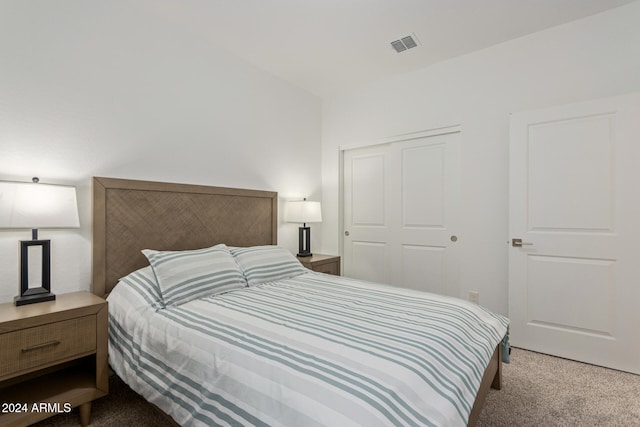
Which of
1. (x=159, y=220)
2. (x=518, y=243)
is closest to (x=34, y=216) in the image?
(x=159, y=220)

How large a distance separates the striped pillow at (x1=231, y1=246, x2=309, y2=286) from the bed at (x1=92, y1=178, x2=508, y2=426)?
0.03 feet

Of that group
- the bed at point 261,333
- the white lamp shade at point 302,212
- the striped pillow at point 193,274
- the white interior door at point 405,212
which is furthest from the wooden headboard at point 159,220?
the white interior door at point 405,212

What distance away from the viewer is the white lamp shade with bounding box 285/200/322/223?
11.1 ft

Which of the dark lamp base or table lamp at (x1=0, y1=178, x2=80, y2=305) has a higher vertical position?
table lamp at (x1=0, y1=178, x2=80, y2=305)

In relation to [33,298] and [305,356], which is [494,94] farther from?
[33,298]

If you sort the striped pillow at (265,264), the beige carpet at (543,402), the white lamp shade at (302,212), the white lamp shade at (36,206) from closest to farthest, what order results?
the white lamp shade at (36,206) → the beige carpet at (543,402) → the striped pillow at (265,264) → the white lamp shade at (302,212)

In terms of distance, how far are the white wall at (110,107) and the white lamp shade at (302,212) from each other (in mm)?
395

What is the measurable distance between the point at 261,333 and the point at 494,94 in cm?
286

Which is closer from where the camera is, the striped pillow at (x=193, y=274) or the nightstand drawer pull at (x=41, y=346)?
the nightstand drawer pull at (x=41, y=346)

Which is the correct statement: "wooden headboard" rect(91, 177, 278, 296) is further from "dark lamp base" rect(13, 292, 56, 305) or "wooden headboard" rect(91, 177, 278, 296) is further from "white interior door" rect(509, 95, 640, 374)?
"white interior door" rect(509, 95, 640, 374)

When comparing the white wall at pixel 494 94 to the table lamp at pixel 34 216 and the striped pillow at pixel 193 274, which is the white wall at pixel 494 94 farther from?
the table lamp at pixel 34 216

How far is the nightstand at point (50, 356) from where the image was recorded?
147cm

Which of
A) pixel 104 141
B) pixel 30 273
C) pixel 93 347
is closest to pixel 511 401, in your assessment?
pixel 93 347

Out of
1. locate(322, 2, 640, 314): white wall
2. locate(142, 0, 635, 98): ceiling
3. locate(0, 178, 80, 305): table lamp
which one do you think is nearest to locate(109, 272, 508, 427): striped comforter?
locate(0, 178, 80, 305): table lamp
